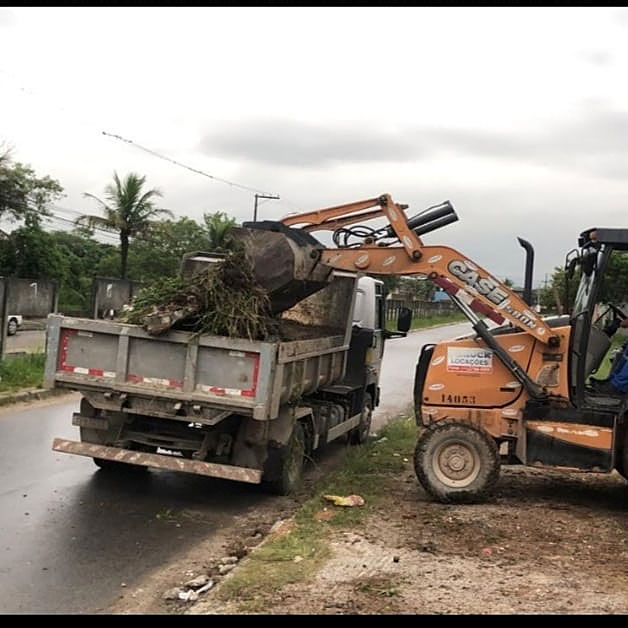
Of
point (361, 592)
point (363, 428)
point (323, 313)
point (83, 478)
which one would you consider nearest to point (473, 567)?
point (361, 592)

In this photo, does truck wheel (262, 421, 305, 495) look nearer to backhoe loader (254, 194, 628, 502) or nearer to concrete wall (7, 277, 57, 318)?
backhoe loader (254, 194, 628, 502)

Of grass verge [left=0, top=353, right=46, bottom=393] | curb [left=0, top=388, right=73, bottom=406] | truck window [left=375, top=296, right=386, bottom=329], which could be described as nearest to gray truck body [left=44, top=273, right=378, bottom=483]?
truck window [left=375, top=296, right=386, bottom=329]

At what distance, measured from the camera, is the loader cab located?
7.71 m

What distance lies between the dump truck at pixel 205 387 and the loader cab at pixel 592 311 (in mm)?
2651

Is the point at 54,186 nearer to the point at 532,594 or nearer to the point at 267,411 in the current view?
the point at 267,411

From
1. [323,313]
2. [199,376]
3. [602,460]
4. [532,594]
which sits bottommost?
[532,594]

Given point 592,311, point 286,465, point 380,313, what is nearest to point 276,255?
point 286,465

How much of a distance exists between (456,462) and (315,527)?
75.3 inches

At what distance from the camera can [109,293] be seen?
1889 centimetres

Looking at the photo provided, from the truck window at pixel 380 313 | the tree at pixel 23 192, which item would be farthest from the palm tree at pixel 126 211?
the truck window at pixel 380 313

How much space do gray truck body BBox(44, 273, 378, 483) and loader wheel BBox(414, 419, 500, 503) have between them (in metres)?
1.34
